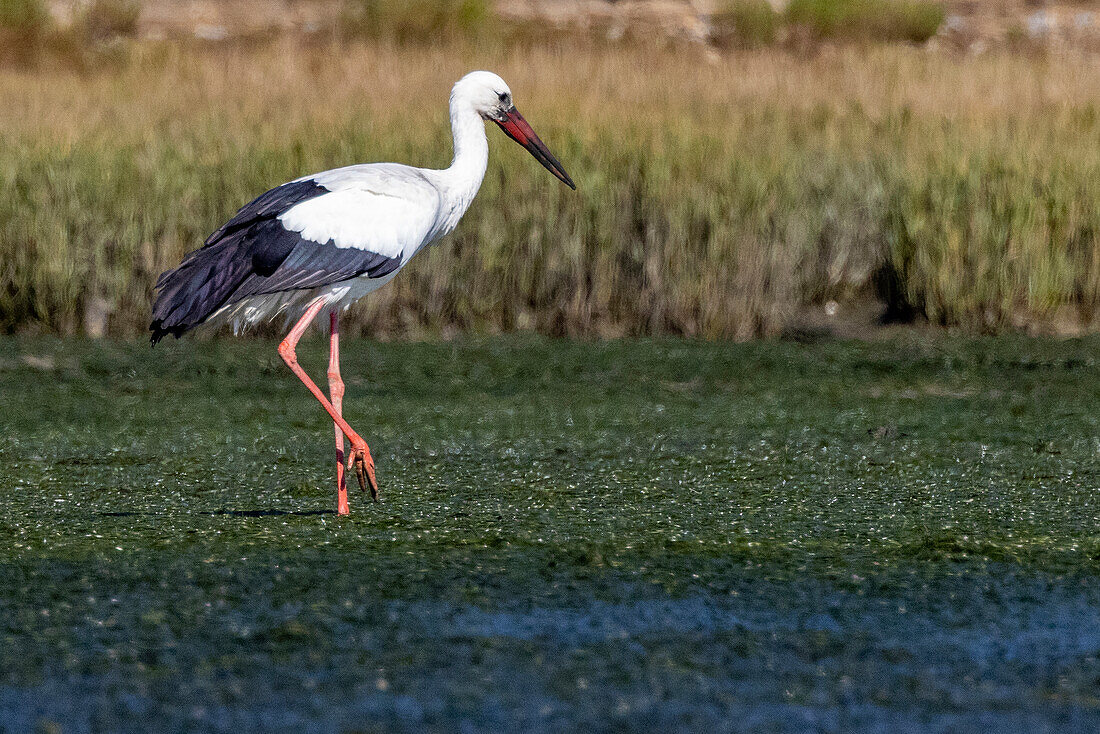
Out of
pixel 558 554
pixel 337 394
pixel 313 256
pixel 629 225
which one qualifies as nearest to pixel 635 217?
pixel 629 225

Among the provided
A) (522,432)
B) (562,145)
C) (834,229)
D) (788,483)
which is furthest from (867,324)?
(788,483)

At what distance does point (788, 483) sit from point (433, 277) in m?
3.73

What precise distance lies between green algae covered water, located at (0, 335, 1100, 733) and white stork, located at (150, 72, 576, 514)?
479mm

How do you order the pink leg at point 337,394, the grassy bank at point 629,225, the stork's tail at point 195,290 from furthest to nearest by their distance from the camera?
the grassy bank at point 629,225
the stork's tail at point 195,290
the pink leg at point 337,394

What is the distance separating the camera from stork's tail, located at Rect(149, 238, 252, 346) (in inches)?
178

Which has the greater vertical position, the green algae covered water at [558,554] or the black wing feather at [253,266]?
the black wing feather at [253,266]

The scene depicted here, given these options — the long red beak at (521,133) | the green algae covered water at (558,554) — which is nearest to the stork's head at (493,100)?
the long red beak at (521,133)

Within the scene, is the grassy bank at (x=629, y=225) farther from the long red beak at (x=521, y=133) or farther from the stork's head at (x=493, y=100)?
the stork's head at (x=493, y=100)

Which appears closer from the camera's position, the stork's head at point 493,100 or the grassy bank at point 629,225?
the stork's head at point 493,100

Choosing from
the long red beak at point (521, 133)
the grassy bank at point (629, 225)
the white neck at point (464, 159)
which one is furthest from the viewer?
the grassy bank at point (629, 225)

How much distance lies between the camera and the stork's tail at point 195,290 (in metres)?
4.52

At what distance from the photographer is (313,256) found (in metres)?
4.67

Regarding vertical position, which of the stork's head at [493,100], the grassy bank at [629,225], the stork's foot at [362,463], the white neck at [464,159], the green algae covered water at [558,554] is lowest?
the green algae covered water at [558,554]

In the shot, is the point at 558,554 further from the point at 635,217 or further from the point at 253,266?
the point at 635,217
